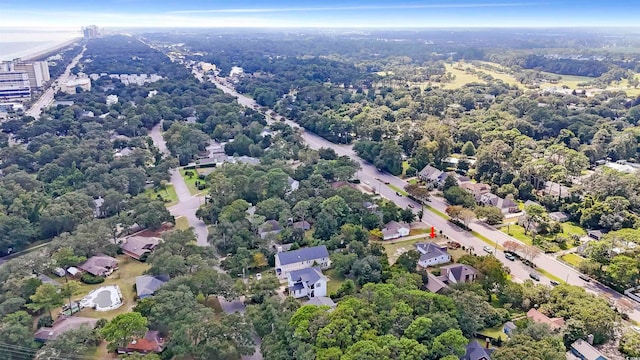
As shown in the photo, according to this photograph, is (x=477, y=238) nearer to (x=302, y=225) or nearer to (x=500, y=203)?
(x=500, y=203)

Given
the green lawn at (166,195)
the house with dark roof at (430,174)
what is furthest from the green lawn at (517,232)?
the green lawn at (166,195)

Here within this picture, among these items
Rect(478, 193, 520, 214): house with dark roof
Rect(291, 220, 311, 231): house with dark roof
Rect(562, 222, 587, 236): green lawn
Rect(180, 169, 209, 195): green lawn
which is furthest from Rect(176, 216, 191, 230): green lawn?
Rect(562, 222, 587, 236): green lawn

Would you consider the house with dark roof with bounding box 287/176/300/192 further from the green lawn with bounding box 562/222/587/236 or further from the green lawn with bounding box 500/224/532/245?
the green lawn with bounding box 562/222/587/236

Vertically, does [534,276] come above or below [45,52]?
below

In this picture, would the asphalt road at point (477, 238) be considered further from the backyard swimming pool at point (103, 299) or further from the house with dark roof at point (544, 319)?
Answer: the backyard swimming pool at point (103, 299)

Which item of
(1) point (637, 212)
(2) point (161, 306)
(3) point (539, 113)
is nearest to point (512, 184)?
(1) point (637, 212)

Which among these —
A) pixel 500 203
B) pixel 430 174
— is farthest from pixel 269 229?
pixel 500 203
